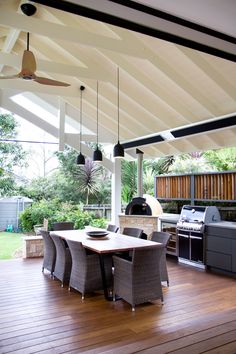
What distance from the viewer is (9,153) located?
1268 centimetres

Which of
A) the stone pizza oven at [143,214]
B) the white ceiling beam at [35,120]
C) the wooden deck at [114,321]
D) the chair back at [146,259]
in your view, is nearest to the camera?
the wooden deck at [114,321]

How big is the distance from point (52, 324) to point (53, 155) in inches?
446

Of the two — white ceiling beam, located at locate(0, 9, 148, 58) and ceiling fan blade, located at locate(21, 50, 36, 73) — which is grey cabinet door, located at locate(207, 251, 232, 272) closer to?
white ceiling beam, located at locate(0, 9, 148, 58)

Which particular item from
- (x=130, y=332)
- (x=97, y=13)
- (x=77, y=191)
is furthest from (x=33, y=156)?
(x=97, y=13)

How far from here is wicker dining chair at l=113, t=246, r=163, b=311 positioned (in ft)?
13.1

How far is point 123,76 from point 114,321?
14.4ft

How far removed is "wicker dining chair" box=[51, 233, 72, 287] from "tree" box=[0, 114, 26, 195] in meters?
7.42

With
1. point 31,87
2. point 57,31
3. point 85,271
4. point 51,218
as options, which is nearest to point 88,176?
Result: point 51,218

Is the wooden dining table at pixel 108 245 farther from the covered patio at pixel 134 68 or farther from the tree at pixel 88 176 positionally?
the tree at pixel 88 176

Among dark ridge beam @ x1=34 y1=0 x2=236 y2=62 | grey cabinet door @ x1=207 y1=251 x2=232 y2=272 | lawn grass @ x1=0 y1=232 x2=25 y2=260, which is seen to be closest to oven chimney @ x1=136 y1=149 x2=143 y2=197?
grey cabinet door @ x1=207 y1=251 x2=232 y2=272

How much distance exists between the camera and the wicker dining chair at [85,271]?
4484 millimetres

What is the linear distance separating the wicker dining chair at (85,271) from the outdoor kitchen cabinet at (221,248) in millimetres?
2351

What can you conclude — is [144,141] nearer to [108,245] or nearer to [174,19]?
[108,245]

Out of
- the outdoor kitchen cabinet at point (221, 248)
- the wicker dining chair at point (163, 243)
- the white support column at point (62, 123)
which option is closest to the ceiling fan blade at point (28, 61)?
the wicker dining chair at point (163, 243)
